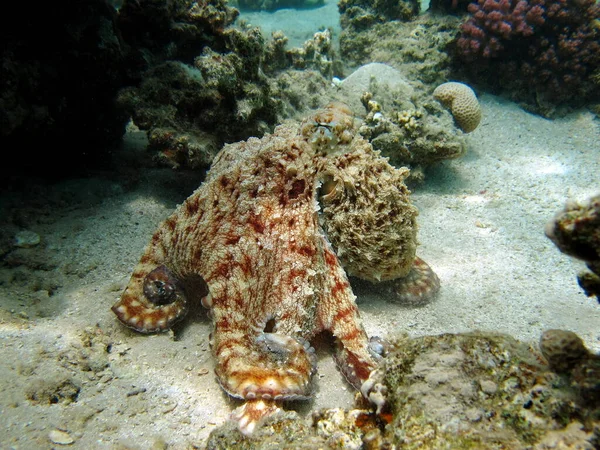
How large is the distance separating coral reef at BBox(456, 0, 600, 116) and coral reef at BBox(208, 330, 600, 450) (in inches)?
294

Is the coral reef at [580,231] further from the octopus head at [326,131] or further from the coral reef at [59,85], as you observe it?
the coral reef at [59,85]

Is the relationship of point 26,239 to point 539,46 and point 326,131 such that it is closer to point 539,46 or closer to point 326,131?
point 326,131

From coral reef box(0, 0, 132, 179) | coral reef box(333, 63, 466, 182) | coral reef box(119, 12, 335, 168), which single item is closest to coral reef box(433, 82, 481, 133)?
coral reef box(333, 63, 466, 182)

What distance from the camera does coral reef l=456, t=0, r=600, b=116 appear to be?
713cm

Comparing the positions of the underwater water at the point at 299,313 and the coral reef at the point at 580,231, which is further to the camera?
the underwater water at the point at 299,313

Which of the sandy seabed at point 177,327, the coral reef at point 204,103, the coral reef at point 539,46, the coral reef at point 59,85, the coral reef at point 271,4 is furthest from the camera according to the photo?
the coral reef at point 271,4

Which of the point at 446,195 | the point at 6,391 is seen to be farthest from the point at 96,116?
the point at 446,195

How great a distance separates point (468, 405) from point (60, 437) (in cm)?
239

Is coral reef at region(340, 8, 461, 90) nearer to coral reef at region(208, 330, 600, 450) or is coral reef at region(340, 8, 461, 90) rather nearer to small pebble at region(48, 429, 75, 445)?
coral reef at region(208, 330, 600, 450)

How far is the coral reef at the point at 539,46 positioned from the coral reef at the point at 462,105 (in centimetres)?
167

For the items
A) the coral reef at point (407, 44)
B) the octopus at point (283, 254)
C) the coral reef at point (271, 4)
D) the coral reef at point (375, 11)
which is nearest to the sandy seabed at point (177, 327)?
the octopus at point (283, 254)

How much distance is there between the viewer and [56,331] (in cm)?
295

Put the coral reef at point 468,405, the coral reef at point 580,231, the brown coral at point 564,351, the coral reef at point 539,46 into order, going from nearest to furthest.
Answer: the coral reef at point 580,231
the coral reef at point 468,405
the brown coral at point 564,351
the coral reef at point 539,46

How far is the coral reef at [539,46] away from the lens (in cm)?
713
